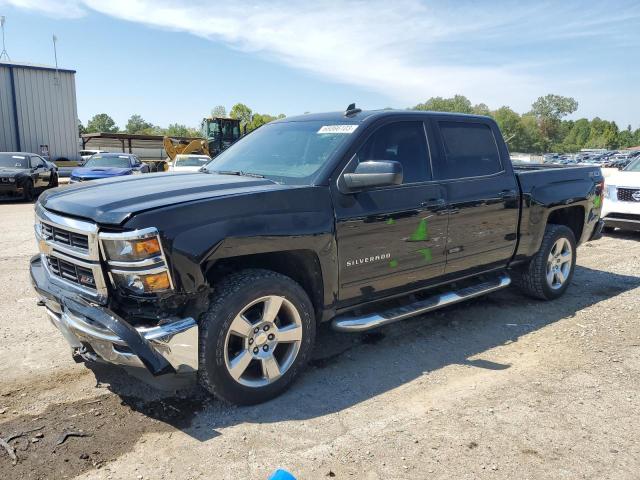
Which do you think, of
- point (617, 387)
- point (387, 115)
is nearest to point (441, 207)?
point (387, 115)

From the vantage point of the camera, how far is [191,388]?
11.4ft

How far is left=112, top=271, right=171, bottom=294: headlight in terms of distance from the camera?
9.09ft

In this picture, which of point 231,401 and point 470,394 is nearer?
point 231,401

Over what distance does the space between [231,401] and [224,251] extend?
0.97m

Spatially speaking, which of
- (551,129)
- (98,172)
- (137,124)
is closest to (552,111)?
(551,129)

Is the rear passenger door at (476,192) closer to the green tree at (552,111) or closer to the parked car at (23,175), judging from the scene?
the parked car at (23,175)

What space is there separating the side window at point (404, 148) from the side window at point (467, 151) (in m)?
0.18

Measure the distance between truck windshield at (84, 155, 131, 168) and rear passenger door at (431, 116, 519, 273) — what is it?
49.3ft

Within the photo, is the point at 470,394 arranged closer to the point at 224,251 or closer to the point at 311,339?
the point at 311,339

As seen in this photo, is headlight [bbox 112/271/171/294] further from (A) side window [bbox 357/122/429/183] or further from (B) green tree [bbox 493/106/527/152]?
(B) green tree [bbox 493/106/527/152]

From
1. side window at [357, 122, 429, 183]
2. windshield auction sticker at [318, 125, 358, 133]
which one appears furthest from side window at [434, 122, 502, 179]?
windshield auction sticker at [318, 125, 358, 133]

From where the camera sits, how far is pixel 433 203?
4.07 m

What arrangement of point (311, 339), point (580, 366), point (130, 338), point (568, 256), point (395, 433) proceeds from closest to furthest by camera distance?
point (130, 338) → point (395, 433) → point (311, 339) → point (580, 366) → point (568, 256)

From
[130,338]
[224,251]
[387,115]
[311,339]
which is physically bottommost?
[311,339]
